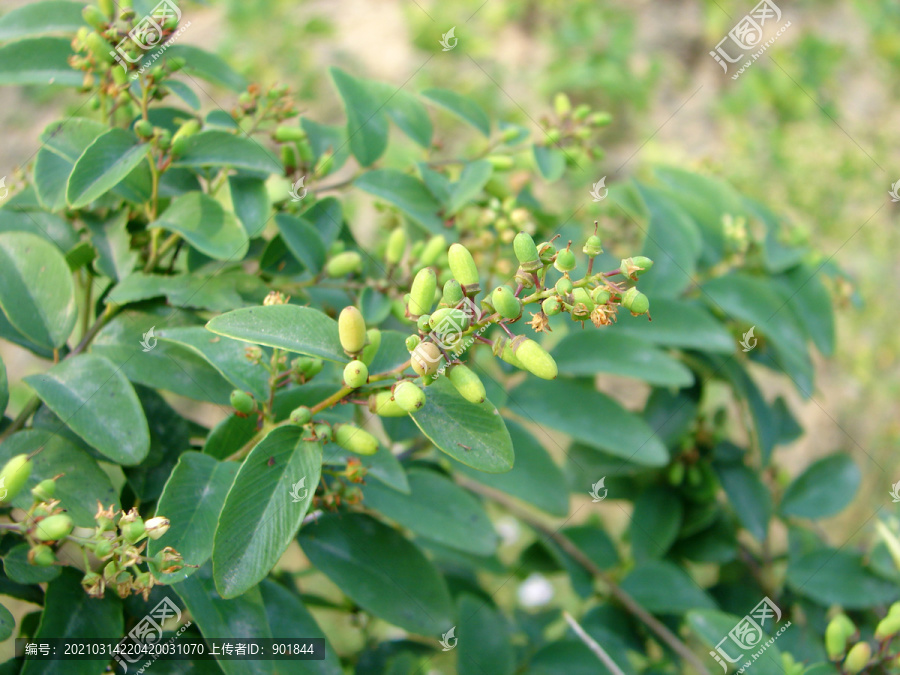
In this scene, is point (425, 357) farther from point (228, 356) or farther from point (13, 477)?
point (13, 477)

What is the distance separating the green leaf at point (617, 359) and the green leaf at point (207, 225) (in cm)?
59

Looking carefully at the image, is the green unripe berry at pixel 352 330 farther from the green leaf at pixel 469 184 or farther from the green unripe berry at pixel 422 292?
the green leaf at pixel 469 184

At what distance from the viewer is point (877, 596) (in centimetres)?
131

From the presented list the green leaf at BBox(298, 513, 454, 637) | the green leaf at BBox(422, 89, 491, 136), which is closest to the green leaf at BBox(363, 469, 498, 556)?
the green leaf at BBox(298, 513, 454, 637)

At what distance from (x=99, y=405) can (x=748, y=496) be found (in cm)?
125

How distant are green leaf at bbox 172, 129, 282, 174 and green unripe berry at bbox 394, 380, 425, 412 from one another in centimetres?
48

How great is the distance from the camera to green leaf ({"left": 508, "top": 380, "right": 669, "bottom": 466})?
1.18 m

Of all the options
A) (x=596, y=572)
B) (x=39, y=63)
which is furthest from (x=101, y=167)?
(x=596, y=572)

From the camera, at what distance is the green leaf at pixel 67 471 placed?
30.6 inches

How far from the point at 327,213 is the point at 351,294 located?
134 mm

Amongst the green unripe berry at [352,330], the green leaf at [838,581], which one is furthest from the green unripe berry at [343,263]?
the green leaf at [838,581]

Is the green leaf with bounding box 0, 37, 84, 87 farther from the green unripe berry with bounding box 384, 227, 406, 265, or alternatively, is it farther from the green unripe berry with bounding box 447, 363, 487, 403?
the green unripe berry with bounding box 447, 363, 487, 403

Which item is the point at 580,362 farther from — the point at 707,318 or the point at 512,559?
the point at 512,559

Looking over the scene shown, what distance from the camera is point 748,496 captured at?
1431 millimetres
